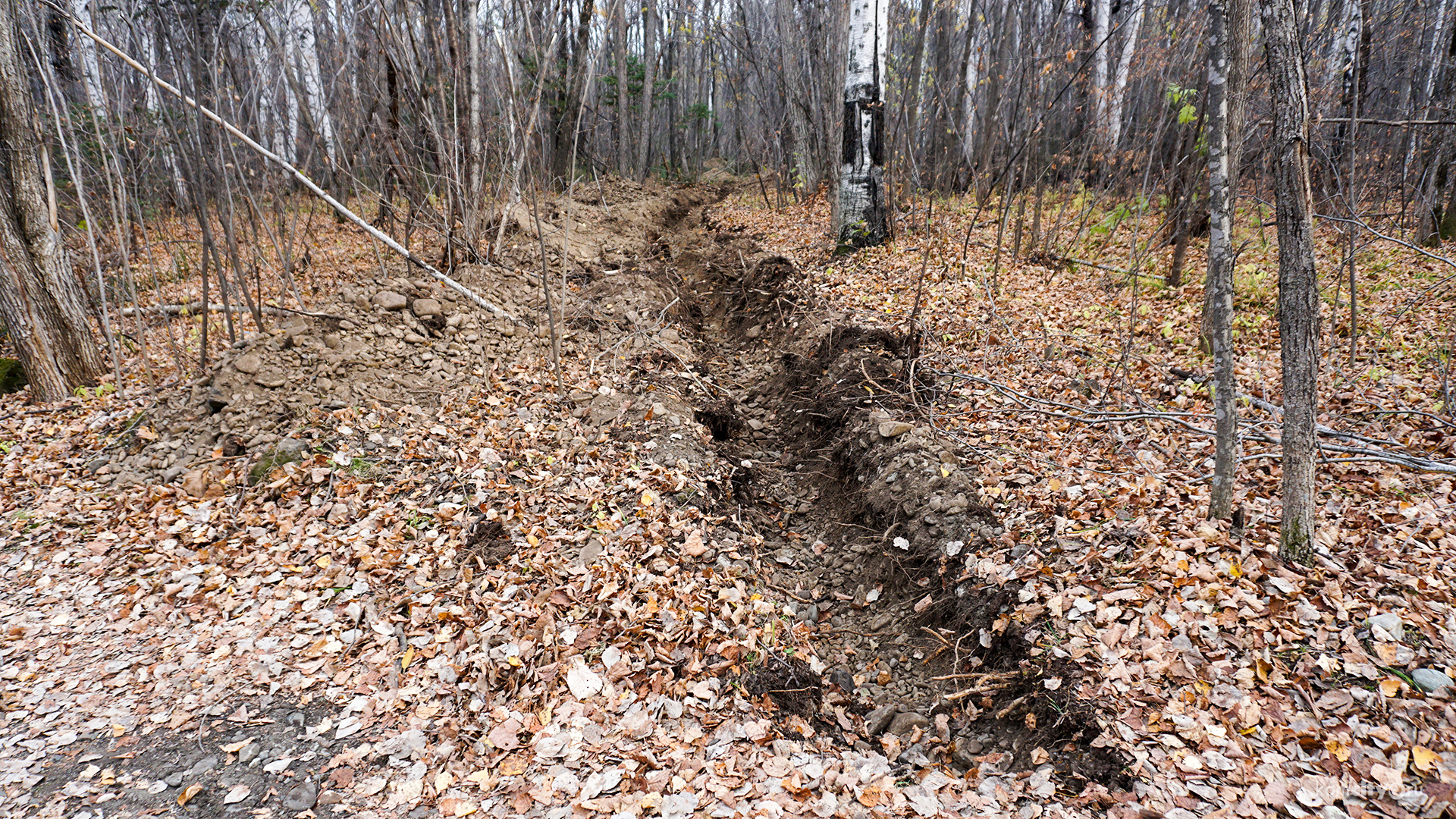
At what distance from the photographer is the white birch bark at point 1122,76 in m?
10.6

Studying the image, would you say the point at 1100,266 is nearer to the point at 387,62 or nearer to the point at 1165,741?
the point at 1165,741

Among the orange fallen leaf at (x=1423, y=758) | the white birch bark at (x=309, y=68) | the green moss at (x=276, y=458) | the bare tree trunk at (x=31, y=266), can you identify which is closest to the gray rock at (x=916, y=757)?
the orange fallen leaf at (x=1423, y=758)

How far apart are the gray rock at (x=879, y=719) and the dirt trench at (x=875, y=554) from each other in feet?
0.04

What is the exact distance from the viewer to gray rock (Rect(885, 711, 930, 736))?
321 centimetres

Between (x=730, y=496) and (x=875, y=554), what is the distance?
1.16 meters

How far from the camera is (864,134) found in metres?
8.75

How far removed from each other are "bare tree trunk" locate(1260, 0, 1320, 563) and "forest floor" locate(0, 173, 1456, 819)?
46 cm

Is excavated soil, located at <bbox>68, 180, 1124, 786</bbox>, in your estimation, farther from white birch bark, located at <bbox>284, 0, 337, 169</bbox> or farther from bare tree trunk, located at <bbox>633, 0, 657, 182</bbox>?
bare tree trunk, located at <bbox>633, 0, 657, 182</bbox>

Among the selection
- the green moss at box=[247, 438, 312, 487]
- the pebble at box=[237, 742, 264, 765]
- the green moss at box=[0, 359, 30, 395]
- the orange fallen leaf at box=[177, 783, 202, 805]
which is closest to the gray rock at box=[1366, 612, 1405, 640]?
the pebble at box=[237, 742, 264, 765]

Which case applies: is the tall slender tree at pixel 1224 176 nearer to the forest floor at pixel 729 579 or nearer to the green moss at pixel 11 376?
the forest floor at pixel 729 579

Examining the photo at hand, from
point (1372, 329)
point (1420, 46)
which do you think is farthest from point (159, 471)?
point (1420, 46)

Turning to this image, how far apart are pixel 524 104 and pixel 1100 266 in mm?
6672

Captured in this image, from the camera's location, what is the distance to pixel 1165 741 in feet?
8.69

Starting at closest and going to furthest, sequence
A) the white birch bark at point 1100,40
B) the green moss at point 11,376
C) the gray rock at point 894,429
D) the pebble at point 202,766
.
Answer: the pebble at point 202,766 → the gray rock at point 894,429 → the green moss at point 11,376 → the white birch bark at point 1100,40
